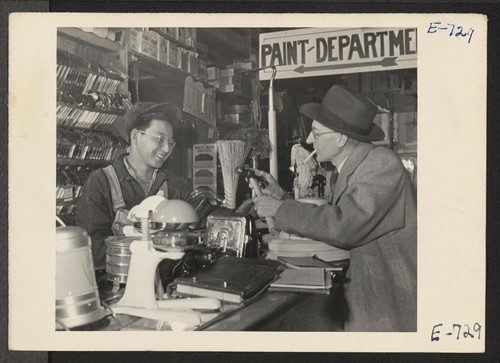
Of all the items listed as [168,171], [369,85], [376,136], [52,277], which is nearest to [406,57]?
[369,85]

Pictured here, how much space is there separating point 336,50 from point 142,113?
0.54 metres

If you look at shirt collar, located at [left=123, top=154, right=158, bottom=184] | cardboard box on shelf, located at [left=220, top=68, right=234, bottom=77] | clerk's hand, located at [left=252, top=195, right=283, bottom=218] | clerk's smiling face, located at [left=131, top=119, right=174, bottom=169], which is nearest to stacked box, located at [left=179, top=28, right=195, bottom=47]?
cardboard box on shelf, located at [left=220, top=68, right=234, bottom=77]

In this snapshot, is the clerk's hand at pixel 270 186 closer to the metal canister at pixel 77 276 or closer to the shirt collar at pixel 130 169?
the shirt collar at pixel 130 169

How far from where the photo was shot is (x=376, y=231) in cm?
125

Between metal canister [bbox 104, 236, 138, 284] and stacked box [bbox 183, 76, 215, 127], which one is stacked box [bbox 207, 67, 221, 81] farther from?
metal canister [bbox 104, 236, 138, 284]

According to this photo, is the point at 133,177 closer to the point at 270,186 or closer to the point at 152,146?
the point at 152,146

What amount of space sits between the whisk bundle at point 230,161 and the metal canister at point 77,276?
442mm

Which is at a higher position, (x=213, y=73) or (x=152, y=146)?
(x=213, y=73)

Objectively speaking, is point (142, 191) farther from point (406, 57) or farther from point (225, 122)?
point (406, 57)

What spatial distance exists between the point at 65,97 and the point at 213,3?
1.54 ft

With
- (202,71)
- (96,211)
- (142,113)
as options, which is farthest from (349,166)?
(96,211)

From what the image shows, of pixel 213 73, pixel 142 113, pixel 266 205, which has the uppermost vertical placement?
pixel 213 73

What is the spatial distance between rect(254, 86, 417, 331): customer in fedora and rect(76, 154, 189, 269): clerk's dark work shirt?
0.84 feet

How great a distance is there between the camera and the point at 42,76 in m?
1.18
